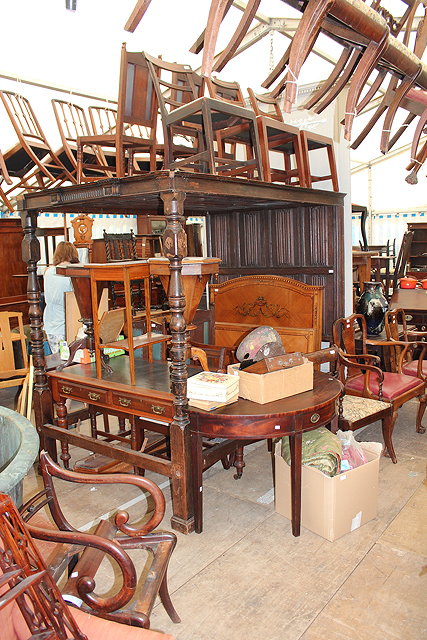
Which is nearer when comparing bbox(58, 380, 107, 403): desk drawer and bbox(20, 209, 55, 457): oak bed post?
bbox(58, 380, 107, 403): desk drawer

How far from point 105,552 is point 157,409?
A: 59.5 inches

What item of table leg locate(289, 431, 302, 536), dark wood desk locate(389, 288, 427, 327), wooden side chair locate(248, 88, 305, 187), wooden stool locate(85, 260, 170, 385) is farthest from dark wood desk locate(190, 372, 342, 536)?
dark wood desk locate(389, 288, 427, 327)

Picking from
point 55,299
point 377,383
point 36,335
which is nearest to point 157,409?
point 36,335

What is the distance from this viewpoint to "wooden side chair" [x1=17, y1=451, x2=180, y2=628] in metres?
1.74

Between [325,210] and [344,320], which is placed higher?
[325,210]

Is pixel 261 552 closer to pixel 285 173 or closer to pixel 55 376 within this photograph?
pixel 55 376

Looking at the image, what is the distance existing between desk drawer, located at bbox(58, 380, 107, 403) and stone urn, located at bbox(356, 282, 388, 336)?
337 cm

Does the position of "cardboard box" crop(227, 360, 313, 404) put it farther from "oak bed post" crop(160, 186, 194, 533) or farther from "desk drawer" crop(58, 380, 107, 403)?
"desk drawer" crop(58, 380, 107, 403)

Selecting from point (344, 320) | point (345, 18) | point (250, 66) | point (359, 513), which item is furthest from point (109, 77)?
point (345, 18)

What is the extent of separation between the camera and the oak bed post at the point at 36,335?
13.3 ft

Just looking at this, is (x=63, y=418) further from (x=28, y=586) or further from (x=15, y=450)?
(x=28, y=586)

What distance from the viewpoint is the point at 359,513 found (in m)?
3.17

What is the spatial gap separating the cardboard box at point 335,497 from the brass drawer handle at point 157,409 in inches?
31.8

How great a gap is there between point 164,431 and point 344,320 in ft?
6.74
